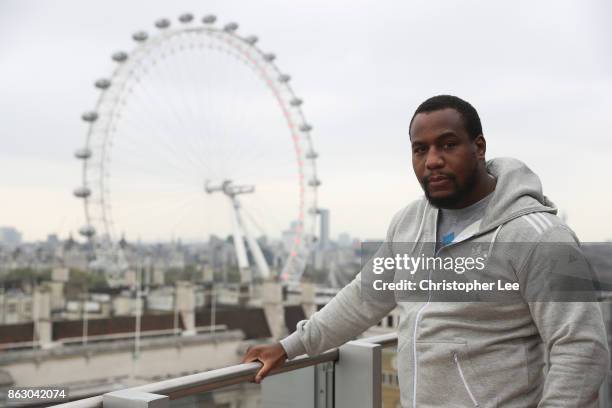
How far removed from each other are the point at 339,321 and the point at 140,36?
57.5 ft

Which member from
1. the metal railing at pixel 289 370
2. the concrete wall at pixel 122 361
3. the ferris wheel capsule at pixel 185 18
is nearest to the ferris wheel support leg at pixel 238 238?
the ferris wheel capsule at pixel 185 18

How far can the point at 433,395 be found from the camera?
1339 millimetres

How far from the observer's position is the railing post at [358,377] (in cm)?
194

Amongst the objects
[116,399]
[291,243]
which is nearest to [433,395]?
[116,399]

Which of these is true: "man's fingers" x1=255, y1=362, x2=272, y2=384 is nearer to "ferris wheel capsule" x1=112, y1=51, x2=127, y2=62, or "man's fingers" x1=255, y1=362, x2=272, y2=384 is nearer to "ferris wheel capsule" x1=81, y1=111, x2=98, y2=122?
"ferris wheel capsule" x1=81, y1=111, x2=98, y2=122

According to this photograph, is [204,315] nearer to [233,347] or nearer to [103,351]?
[233,347]

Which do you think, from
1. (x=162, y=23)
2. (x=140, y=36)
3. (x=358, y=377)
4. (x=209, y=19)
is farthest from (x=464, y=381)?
(x=209, y=19)

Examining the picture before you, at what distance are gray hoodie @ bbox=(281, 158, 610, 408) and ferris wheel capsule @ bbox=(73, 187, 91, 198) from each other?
53.6ft

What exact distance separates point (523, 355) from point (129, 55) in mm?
17537

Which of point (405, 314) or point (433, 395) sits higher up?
point (405, 314)

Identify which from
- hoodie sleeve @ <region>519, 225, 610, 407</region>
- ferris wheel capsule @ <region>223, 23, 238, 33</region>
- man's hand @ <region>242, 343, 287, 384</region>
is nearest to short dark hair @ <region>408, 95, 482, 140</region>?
hoodie sleeve @ <region>519, 225, 610, 407</region>

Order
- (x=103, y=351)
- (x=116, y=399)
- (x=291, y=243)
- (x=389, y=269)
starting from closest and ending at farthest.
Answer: (x=116, y=399), (x=389, y=269), (x=291, y=243), (x=103, y=351)

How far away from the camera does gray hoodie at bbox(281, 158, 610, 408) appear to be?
120cm

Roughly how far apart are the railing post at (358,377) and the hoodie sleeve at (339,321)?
0.99 ft
